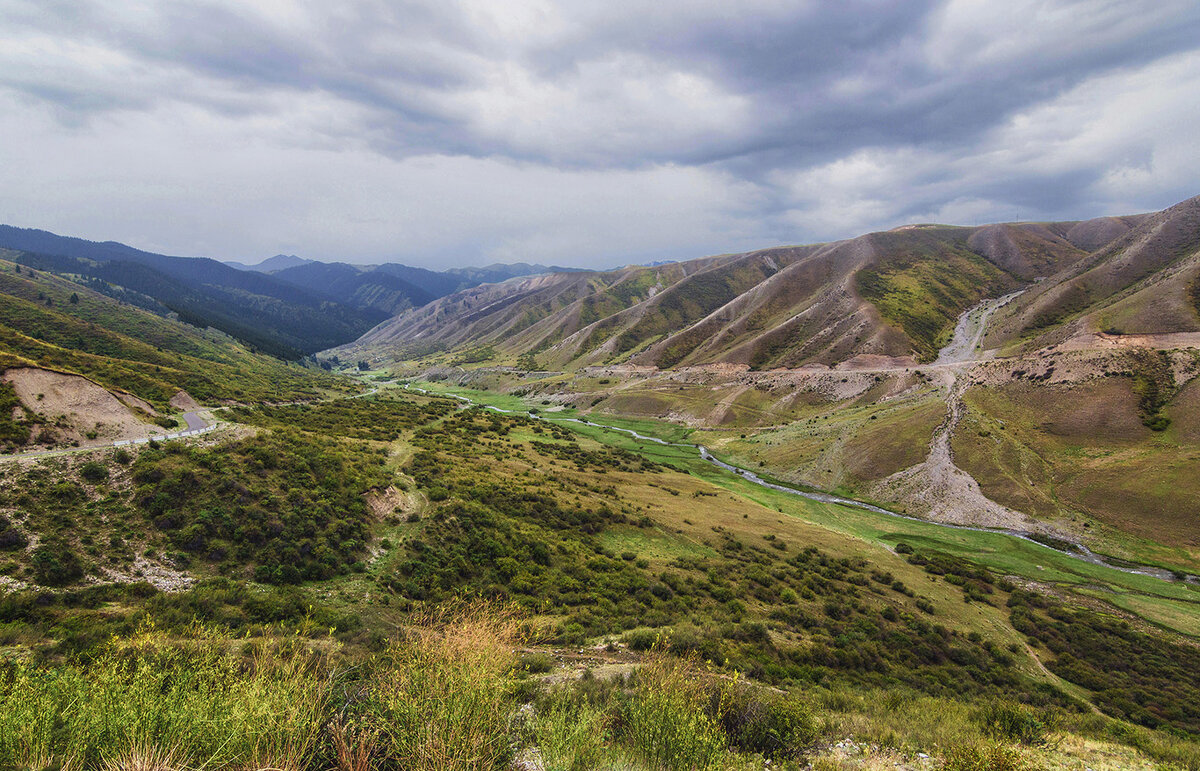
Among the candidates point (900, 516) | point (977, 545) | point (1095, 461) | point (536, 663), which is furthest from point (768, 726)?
point (1095, 461)

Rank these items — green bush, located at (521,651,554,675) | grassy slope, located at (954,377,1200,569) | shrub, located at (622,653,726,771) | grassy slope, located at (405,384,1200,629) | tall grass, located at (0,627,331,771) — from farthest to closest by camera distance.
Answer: grassy slope, located at (954,377,1200,569) < grassy slope, located at (405,384,1200,629) < green bush, located at (521,651,554,675) < shrub, located at (622,653,726,771) < tall grass, located at (0,627,331,771)

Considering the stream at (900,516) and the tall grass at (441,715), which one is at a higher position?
the tall grass at (441,715)

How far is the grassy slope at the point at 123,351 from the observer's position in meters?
47.3

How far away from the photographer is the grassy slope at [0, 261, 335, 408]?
1863 inches

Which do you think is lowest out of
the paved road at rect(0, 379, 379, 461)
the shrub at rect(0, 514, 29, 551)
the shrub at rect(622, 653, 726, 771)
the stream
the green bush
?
the stream

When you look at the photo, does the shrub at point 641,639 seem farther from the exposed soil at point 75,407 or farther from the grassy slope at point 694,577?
the exposed soil at point 75,407

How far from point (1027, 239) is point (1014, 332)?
383 ft

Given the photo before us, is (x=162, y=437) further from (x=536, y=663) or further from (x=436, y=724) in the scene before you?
(x=436, y=724)

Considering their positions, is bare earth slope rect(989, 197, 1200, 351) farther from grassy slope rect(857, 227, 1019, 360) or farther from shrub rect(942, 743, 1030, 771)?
shrub rect(942, 743, 1030, 771)

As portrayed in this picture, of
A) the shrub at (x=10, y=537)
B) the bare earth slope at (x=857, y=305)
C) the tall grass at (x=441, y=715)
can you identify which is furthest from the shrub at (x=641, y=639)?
the bare earth slope at (x=857, y=305)

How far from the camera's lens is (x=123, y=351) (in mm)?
72312

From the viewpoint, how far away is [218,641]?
34.6 ft

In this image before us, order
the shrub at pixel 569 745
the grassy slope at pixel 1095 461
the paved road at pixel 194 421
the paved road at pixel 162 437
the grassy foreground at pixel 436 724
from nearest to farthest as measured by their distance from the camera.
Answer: the grassy foreground at pixel 436 724
the shrub at pixel 569 745
the paved road at pixel 162 437
the paved road at pixel 194 421
the grassy slope at pixel 1095 461

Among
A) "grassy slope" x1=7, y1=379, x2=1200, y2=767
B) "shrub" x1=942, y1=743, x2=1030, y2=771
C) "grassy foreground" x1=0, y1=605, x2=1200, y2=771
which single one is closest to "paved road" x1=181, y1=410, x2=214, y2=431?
"grassy slope" x1=7, y1=379, x2=1200, y2=767
